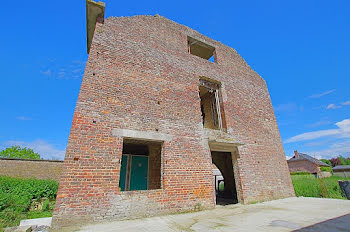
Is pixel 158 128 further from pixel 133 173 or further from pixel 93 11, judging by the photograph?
pixel 93 11

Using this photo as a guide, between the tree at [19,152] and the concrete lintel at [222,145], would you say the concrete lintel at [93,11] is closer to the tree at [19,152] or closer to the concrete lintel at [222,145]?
the concrete lintel at [222,145]

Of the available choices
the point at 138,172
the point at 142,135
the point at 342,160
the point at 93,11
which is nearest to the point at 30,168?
the point at 138,172

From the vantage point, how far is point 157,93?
6.43 m

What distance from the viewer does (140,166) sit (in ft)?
26.7

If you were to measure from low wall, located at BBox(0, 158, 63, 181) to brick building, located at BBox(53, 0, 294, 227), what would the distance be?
9829 millimetres

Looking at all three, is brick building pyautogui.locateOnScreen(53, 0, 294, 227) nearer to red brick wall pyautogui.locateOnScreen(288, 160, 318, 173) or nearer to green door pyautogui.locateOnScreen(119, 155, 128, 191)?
green door pyautogui.locateOnScreen(119, 155, 128, 191)

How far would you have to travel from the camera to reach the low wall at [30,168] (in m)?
12.4

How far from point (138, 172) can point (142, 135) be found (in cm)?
331

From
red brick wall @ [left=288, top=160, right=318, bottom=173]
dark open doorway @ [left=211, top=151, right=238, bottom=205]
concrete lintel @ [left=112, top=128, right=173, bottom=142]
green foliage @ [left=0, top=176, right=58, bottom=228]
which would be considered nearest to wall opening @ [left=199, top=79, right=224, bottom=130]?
dark open doorway @ [left=211, top=151, right=238, bottom=205]

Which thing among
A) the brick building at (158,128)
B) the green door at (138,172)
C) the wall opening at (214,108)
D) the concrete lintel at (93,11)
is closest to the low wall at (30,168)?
the green door at (138,172)

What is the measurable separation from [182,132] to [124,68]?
3.16 meters

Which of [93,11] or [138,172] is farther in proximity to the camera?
[138,172]

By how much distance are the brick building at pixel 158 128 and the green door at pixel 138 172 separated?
0.04 metres

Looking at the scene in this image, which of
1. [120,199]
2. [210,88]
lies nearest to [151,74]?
[210,88]
